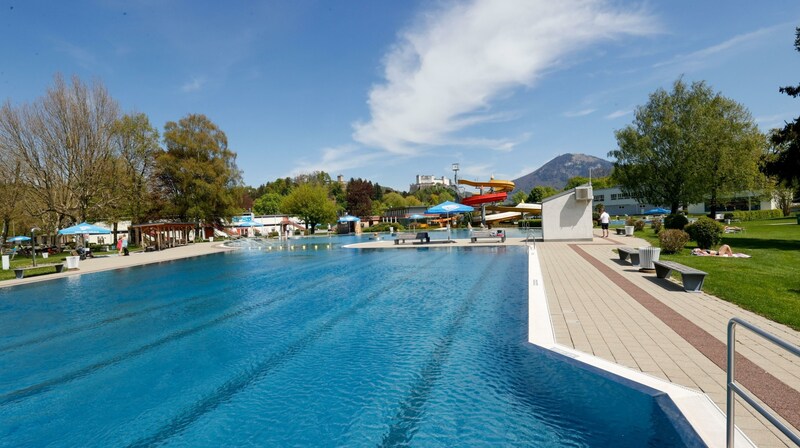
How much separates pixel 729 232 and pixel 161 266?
108ft

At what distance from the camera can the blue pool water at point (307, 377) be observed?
13.7 ft

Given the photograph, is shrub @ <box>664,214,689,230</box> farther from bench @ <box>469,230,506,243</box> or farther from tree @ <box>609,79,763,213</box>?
tree @ <box>609,79,763,213</box>

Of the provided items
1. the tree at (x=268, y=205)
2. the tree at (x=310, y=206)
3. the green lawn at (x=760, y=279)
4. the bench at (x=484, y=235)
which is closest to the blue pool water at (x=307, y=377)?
the green lawn at (x=760, y=279)

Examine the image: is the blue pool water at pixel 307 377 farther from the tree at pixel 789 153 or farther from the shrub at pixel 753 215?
the shrub at pixel 753 215

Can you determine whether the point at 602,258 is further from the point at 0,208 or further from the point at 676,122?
the point at 0,208

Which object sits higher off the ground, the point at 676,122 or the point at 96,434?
the point at 676,122

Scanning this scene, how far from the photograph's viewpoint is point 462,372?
5527 mm

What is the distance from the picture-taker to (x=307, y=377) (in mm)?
5668

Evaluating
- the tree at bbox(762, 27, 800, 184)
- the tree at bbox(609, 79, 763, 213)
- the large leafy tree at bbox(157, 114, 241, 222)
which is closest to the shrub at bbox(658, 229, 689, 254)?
the tree at bbox(762, 27, 800, 184)

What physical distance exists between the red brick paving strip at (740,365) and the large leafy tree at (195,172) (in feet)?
143

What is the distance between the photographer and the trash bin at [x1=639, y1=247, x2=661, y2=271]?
454 inches

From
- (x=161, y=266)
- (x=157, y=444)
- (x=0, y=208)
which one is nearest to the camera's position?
(x=157, y=444)

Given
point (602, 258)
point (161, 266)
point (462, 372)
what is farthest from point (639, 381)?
point (161, 266)

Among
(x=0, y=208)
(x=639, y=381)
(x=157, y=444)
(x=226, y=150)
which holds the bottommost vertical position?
(x=157, y=444)
